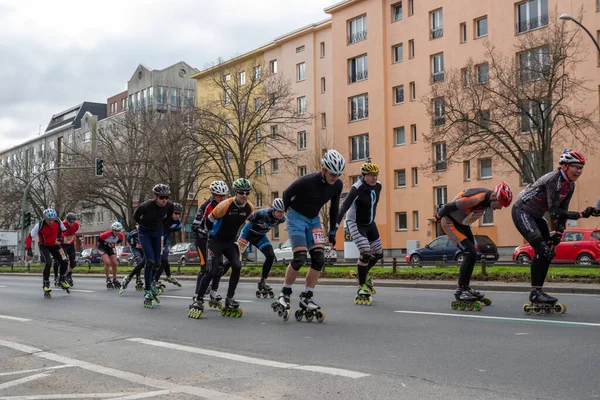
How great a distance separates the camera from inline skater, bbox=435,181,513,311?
10.0 m

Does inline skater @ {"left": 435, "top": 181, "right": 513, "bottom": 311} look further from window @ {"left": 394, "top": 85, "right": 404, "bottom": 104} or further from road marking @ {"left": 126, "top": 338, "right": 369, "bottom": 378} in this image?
window @ {"left": 394, "top": 85, "right": 404, "bottom": 104}

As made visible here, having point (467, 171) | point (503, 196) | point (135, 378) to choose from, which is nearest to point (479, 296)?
point (503, 196)

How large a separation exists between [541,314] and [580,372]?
3.87 m

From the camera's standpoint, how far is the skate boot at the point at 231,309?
10305 mm

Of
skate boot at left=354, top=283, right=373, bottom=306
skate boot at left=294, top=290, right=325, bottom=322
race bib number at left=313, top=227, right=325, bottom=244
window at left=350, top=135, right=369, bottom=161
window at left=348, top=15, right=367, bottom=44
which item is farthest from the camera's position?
window at left=348, top=15, right=367, bottom=44

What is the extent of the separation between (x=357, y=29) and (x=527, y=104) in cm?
2258

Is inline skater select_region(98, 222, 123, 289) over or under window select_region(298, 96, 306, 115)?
under

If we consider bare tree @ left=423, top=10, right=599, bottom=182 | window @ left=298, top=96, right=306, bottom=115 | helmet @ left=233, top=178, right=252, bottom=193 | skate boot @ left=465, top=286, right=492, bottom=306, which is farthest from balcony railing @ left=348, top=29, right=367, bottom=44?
helmet @ left=233, top=178, right=252, bottom=193

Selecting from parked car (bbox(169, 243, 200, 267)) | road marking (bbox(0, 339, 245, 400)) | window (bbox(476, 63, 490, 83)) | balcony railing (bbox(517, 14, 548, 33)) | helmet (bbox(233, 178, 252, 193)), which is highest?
balcony railing (bbox(517, 14, 548, 33))

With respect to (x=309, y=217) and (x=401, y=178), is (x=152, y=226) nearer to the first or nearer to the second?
(x=309, y=217)

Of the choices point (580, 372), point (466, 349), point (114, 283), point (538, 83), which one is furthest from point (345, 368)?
point (538, 83)

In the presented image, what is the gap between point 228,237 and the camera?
1051 centimetres

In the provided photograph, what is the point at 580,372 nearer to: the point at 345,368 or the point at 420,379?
the point at 420,379

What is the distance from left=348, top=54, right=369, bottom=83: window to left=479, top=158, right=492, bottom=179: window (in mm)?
12791
